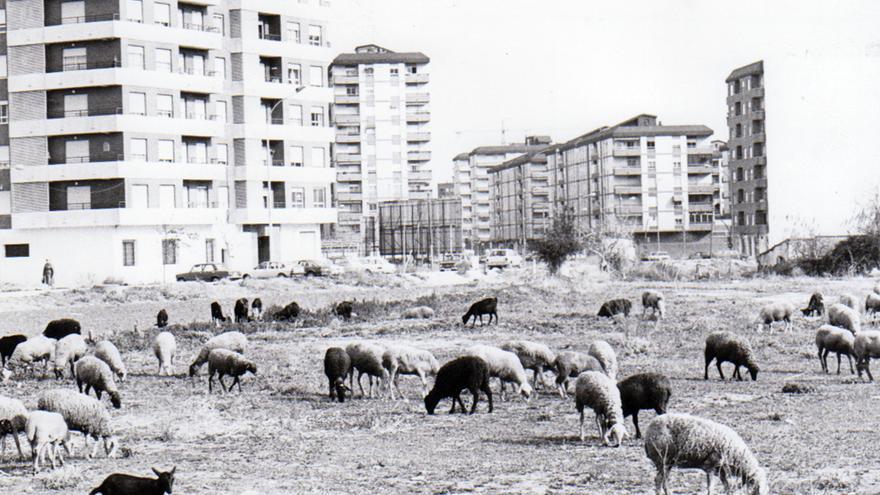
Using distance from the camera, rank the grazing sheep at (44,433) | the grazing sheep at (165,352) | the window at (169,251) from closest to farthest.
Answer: the grazing sheep at (44,433) < the grazing sheep at (165,352) < the window at (169,251)

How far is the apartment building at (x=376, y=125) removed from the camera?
4417 inches

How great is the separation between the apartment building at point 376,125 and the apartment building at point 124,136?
44.4 m

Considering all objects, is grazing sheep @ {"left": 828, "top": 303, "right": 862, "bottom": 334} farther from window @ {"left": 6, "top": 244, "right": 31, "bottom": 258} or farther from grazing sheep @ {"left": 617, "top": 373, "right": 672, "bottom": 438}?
window @ {"left": 6, "top": 244, "right": 31, "bottom": 258}

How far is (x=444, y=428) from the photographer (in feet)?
51.6

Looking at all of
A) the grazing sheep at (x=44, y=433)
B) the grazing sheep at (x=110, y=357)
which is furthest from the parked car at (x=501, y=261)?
the grazing sheep at (x=44, y=433)

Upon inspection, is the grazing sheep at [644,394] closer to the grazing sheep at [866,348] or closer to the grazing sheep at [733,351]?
the grazing sheep at [733,351]

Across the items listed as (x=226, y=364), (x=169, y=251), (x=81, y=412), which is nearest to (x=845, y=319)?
(x=226, y=364)

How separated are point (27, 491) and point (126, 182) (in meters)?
50.4

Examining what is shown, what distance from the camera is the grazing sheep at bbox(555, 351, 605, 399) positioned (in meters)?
18.6

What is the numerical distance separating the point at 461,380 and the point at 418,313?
789 inches

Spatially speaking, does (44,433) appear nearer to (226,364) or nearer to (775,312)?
(226,364)

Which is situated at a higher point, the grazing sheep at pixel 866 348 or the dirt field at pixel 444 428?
the grazing sheep at pixel 866 348

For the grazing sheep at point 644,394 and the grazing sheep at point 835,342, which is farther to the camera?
the grazing sheep at point 835,342

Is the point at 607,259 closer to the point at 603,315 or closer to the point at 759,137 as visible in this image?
the point at 603,315
